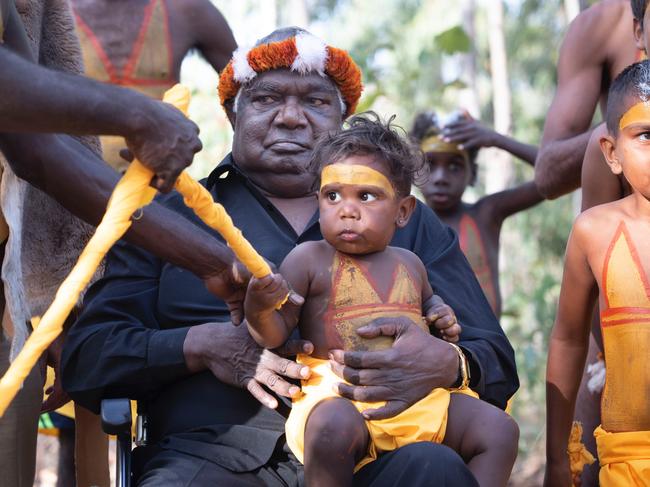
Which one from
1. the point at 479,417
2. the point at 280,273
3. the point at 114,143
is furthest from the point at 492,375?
the point at 114,143

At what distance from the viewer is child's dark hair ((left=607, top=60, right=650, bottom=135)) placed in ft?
11.1

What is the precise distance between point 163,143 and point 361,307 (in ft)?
3.19

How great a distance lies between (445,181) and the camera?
7066 millimetres

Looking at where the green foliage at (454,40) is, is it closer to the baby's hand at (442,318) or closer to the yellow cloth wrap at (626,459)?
the baby's hand at (442,318)

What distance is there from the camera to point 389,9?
87.8 feet

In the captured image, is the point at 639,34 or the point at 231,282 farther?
the point at 639,34

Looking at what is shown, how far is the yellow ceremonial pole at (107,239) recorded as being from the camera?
2393 millimetres

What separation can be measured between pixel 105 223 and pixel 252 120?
1.68 meters

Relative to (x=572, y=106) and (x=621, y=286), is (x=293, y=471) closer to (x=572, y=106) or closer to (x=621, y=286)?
(x=621, y=286)

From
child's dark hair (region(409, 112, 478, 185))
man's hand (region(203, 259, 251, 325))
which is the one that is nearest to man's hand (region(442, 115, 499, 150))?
child's dark hair (region(409, 112, 478, 185))

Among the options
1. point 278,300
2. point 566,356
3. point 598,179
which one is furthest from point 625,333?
point 278,300

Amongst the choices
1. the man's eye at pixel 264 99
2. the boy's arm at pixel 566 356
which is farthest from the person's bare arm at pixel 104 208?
the boy's arm at pixel 566 356

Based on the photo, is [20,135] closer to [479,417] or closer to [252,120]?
[252,120]

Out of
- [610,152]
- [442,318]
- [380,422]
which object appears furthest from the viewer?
[610,152]
